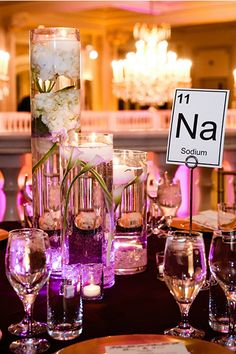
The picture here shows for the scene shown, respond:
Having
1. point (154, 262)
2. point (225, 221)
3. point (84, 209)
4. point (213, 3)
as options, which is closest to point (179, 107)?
point (84, 209)

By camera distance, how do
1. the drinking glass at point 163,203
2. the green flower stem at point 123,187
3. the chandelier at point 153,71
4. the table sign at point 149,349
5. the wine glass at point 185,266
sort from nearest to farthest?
the table sign at point 149,349
the wine glass at point 185,266
the green flower stem at point 123,187
the drinking glass at point 163,203
the chandelier at point 153,71

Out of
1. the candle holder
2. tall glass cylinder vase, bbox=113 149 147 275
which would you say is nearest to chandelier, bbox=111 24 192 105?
tall glass cylinder vase, bbox=113 149 147 275

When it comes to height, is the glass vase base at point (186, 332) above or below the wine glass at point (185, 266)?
below

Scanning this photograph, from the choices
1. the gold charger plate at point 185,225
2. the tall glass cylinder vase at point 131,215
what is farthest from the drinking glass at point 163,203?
the tall glass cylinder vase at point 131,215

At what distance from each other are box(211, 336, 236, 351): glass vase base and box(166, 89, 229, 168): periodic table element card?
372mm

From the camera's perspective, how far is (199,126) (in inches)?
52.5

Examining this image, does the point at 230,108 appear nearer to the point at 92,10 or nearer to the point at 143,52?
the point at 143,52

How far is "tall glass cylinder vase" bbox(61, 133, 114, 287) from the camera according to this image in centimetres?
→ 130

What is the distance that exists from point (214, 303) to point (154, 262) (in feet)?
1.32

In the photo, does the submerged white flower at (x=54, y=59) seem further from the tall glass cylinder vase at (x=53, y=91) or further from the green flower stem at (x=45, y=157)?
the green flower stem at (x=45, y=157)

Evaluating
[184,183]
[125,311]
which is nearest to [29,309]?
[125,311]

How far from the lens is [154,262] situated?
1539mm

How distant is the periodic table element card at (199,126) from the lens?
4.33 ft

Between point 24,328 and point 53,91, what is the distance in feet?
1.63
